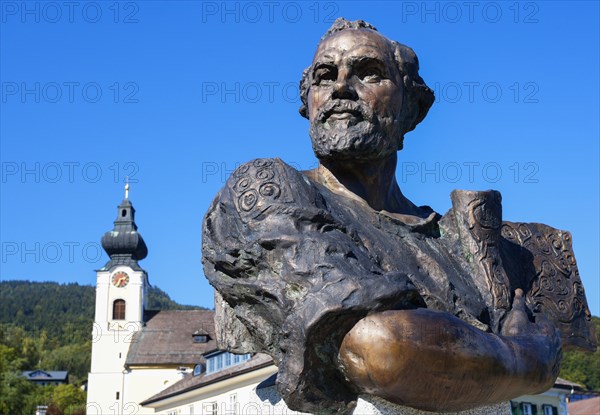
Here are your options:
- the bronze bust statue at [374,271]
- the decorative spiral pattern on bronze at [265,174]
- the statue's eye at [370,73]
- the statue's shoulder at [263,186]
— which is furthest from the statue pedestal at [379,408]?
the statue's eye at [370,73]

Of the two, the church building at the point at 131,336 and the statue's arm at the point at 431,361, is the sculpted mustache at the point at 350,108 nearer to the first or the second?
the statue's arm at the point at 431,361

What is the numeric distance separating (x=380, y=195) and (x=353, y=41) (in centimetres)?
60

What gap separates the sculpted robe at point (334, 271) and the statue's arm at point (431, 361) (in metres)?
0.05

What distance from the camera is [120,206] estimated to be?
65.4m

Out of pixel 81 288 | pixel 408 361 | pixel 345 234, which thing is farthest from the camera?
pixel 81 288

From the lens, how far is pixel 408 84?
3.22 meters

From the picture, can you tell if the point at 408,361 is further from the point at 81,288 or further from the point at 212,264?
the point at 81,288

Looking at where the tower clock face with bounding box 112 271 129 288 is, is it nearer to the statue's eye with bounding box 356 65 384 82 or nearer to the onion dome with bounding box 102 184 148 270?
the onion dome with bounding box 102 184 148 270

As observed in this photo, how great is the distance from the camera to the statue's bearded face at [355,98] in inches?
119

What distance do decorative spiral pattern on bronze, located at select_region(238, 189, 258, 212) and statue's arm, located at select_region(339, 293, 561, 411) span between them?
0.58 metres

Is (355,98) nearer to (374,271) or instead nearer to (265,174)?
(265,174)

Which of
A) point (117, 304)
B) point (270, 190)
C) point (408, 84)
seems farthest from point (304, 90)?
point (117, 304)

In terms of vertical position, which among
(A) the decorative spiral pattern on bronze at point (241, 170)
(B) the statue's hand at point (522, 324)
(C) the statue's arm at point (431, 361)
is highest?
(A) the decorative spiral pattern on bronze at point (241, 170)

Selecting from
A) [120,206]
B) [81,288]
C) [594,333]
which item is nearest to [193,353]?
[120,206]
